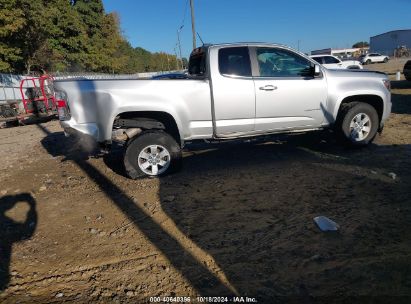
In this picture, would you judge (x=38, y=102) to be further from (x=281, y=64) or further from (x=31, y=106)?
(x=281, y=64)

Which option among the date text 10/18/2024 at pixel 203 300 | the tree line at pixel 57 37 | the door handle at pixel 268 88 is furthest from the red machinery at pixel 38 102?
the date text 10/18/2024 at pixel 203 300

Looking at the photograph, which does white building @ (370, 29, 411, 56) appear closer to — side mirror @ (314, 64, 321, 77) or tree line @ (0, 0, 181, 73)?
tree line @ (0, 0, 181, 73)

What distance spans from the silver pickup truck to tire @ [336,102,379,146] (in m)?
0.02

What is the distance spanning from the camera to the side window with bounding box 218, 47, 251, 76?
577 cm

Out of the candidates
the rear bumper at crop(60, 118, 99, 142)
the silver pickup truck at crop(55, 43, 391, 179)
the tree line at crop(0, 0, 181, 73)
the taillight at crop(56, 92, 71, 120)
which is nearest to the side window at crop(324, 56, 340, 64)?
the silver pickup truck at crop(55, 43, 391, 179)

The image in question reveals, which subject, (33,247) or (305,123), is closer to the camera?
(33,247)

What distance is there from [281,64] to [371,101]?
6.43ft

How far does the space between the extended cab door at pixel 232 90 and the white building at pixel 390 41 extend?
88.5m

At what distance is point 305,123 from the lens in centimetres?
627

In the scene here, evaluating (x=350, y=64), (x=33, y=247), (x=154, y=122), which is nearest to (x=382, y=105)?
(x=154, y=122)

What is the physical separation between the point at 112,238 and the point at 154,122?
7.51ft

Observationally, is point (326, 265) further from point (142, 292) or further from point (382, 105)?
point (382, 105)

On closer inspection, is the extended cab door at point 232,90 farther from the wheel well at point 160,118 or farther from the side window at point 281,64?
the wheel well at point 160,118

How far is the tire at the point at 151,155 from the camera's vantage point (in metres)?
5.60
